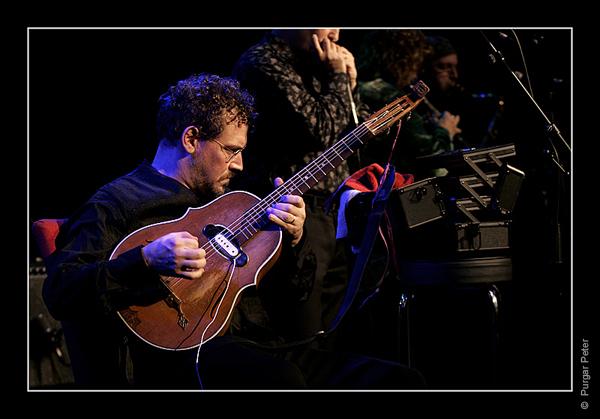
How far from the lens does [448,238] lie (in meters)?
2.81

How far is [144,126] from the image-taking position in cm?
372

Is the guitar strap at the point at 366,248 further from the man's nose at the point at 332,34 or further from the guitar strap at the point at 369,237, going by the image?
the man's nose at the point at 332,34

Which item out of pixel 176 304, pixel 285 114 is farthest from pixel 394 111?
pixel 176 304

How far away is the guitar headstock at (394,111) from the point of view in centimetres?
268

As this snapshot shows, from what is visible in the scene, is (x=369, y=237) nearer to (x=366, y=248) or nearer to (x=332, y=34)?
(x=366, y=248)

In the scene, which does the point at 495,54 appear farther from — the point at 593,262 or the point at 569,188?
the point at 593,262

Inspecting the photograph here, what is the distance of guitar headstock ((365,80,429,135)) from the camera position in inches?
105

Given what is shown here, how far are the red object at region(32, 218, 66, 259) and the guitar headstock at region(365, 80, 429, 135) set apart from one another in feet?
3.76

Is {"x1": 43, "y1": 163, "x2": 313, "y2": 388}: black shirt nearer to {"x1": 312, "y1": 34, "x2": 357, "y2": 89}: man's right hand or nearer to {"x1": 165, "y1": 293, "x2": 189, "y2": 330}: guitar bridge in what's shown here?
{"x1": 165, "y1": 293, "x2": 189, "y2": 330}: guitar bridge

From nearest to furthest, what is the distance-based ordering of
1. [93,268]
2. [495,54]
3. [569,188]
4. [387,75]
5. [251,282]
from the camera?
[93,268] → [251,282] → [495,54] → [569,188] → [387,75]

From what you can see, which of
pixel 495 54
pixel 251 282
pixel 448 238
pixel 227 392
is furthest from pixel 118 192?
pixel 495 54

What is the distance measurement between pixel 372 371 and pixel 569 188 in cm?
128

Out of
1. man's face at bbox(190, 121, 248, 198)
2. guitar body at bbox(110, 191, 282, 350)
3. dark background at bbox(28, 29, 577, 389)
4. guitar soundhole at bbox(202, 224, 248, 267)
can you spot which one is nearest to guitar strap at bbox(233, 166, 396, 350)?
guitar body at bbox(110, 191, 282, 350)

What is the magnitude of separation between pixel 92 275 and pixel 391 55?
2.25 m
